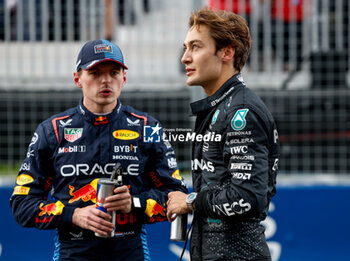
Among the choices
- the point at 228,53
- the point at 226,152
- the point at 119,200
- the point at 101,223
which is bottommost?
the point at 101,223

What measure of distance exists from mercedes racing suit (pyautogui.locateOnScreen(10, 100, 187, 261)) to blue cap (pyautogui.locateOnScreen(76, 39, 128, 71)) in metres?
0.24

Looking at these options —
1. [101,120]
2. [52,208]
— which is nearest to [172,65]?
[101,120]

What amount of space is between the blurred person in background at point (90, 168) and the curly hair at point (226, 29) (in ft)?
1.85

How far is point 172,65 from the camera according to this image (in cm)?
541

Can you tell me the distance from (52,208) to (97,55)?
80 centimetres

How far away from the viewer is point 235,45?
249 cm

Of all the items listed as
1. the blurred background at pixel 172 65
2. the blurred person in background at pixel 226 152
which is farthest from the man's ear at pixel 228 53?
the blurred background at pixel 172 65

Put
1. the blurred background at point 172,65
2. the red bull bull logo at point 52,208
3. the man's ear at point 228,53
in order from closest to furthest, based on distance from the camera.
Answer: the man's ear at point 228,53 < the red bull bull logo at point 52,208 < the blurred background at point 172,65

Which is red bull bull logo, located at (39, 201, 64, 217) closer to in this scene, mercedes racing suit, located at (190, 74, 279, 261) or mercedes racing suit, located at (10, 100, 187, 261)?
mercedes racing suit, located at (10, 100, 187, 261)

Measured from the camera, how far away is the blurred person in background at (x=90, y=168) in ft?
9.09

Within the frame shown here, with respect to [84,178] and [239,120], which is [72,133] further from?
[239,120]

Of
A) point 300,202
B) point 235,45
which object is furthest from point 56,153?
point 300,202

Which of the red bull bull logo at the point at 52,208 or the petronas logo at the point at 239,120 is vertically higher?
the petronas logo at the point at 239,120

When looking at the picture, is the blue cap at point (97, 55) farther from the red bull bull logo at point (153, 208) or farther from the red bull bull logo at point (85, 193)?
the red bull bull logo at point (153, 208)
